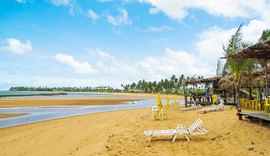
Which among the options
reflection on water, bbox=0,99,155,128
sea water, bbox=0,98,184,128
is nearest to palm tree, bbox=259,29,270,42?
sea water, bbox=0,98,184,128

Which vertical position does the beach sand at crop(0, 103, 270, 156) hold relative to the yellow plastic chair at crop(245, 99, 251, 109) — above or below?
below

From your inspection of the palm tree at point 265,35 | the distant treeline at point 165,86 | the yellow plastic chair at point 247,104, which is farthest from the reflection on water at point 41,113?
the distant treeline at point 165,86

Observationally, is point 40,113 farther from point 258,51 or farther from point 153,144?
point 258,51

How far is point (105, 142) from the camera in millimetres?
8617

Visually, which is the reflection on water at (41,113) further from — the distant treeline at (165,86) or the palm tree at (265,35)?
the distant treeline at (165,86)

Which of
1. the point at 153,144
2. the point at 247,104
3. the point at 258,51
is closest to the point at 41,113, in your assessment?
the point at 247,104

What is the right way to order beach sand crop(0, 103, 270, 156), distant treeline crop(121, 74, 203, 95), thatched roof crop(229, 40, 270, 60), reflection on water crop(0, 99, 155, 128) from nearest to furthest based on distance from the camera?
1. beach sand crop(0, 103, 270, 156)
2. thatched roof crop(229, 40, 270, 60)
3. reflection on water crop(0, 99, 155, 128)
4. distant treeline crop(121, 74, 203, 95)

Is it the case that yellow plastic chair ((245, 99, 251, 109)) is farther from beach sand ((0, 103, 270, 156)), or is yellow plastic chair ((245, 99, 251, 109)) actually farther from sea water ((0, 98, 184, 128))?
sea water ((0, 98, 184, 128))

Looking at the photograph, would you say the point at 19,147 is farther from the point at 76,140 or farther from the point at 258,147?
the point at 258,147

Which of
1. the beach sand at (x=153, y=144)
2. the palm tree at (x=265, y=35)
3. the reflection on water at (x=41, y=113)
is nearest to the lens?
the beach sand at (x=153, y=144)

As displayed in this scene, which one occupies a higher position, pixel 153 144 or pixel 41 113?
pixel 153 144

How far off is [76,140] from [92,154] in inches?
104

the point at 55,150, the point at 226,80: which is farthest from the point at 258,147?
the point at 226,80

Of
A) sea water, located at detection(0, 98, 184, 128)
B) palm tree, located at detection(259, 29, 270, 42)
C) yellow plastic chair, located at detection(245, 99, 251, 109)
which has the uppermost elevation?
palm tree, located at detection(259, 29, 270, 42)
